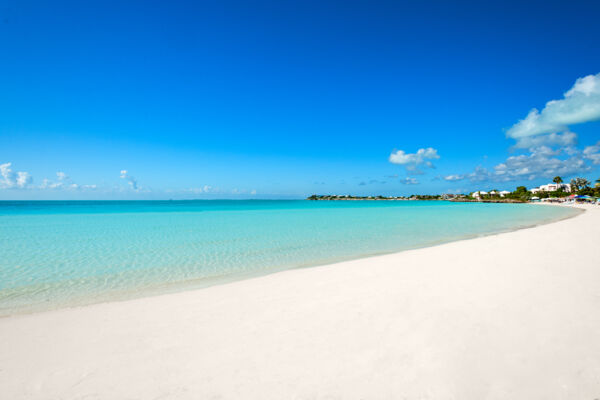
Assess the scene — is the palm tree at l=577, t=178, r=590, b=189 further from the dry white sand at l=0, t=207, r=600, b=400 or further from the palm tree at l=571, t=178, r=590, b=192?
the dry white sand at l=0, t=207, r=600, b=400

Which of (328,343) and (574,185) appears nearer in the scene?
(328,343)

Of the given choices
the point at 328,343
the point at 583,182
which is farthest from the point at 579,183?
the point at 328,343

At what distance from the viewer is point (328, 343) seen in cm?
347

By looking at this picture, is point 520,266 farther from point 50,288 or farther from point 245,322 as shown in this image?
point 50,288

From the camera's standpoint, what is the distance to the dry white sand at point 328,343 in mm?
2717

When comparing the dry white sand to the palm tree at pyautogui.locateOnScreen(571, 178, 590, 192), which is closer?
the dry white sand

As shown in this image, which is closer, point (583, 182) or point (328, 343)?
point (328, 343)

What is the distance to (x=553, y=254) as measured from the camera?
324 inches

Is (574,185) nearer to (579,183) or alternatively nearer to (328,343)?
(579,183)

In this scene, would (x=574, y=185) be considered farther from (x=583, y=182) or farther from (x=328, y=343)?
(x=328, y=343)

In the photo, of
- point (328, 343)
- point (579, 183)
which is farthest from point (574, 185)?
point (328, 343)

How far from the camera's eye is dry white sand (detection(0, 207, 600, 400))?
8.91ft

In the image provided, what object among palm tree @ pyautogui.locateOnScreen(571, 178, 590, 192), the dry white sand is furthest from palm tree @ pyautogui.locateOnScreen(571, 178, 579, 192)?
the dry white sand

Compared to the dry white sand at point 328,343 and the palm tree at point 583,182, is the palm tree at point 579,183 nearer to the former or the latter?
the palm tree at point 583,182
